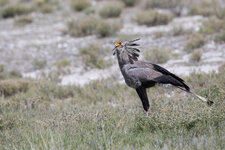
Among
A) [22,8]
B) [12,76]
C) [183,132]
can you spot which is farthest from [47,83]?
[22,8]

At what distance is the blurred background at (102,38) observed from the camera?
421 inches

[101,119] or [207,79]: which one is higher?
[101,119]

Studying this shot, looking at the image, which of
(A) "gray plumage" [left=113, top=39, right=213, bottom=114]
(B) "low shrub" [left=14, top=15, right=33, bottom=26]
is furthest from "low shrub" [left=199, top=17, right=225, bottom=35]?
(B) "low shrub" [left=14, top=15, right=33, bottom=26]

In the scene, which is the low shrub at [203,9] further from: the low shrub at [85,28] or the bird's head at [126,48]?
the bird's head at [126,48]

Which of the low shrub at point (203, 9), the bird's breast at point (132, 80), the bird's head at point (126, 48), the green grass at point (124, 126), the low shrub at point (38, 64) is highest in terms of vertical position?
the bird's head at point (126, 48)

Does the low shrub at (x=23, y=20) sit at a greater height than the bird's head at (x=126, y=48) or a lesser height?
lesser

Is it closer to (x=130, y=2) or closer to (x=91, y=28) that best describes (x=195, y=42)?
(x=91, y=28)

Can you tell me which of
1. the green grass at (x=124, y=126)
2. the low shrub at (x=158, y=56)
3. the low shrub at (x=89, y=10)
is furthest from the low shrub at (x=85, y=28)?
the green grass at (x=124, y=126)

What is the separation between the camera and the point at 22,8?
794 inches

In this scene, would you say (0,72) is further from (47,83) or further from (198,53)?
(198,53)

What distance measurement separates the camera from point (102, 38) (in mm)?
14367

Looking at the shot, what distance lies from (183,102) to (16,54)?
8400mm

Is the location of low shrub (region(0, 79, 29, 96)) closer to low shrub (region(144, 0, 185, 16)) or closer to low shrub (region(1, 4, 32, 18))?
low shrub (region(144, 0, 185, 16))

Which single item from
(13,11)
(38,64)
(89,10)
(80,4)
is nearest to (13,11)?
(13,11)
